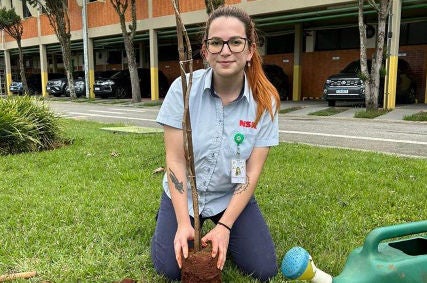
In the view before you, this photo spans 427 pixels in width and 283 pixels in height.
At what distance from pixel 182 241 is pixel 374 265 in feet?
3.73

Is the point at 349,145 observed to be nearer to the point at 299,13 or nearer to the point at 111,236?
the point at 111,236

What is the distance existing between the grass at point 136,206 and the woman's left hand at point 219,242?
0.39 metres

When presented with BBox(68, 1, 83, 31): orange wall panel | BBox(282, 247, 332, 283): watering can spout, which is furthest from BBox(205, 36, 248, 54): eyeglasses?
BBox(68, 1, 83, 31): orange wall panel

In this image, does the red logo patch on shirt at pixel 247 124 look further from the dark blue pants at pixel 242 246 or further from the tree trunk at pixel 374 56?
the tree trunk at pixel 374 56

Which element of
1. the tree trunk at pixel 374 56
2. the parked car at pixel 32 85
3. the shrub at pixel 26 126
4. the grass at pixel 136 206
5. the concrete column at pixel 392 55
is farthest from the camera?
the parked car at pixel 32 85

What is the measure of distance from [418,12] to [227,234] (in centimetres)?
1744

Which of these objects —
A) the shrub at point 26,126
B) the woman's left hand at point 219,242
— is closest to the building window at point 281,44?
the shrub at point 26,126


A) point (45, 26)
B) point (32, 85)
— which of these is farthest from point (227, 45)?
point (32, 85)

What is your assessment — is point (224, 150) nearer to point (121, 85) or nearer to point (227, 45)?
point (227, 45)

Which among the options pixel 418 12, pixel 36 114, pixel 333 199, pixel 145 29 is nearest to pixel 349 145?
pixel 333 199

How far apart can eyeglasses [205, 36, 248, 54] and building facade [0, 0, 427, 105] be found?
10.2 metres

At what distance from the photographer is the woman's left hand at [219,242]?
2109 millimetres

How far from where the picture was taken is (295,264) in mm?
1181

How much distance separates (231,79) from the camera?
2400 millimetres
